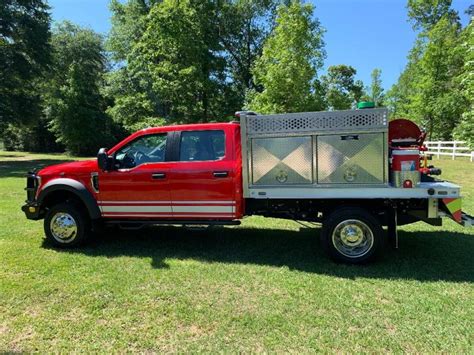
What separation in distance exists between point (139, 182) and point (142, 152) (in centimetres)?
52

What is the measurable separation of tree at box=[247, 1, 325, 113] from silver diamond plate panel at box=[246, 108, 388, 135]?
14.6 meters

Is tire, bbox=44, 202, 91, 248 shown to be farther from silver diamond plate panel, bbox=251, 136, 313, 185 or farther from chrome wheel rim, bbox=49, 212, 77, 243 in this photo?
silver diamond plate panel, bbox=251, 136, 313, 185

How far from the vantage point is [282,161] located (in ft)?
19.2

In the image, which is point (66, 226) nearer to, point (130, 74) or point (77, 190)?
point (77, 190)

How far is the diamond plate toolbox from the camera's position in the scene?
17.9 feet

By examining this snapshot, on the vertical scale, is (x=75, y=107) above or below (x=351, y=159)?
above

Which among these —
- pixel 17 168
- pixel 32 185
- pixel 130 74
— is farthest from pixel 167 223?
pixel 130 74

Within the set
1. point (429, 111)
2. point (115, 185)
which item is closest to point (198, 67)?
point (429, 111)

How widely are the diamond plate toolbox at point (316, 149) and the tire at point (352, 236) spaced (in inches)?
17.9

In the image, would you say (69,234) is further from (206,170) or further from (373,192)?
(373,192)

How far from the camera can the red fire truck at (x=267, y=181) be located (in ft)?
18.0

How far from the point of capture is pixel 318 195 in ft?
18.8

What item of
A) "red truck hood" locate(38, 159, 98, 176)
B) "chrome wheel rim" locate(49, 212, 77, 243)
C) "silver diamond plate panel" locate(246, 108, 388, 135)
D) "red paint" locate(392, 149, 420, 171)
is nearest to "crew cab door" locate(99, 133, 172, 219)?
"red truck hood" locate(38, 159, 98, 176)

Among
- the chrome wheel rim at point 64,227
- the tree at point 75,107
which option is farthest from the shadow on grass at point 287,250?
the tree at point 75,107
